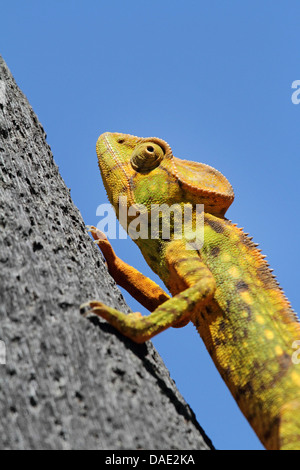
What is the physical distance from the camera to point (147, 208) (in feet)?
16.3

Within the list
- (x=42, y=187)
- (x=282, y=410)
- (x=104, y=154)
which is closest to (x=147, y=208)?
(x=104, y=154)

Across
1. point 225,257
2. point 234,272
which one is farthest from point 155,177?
point 234,272

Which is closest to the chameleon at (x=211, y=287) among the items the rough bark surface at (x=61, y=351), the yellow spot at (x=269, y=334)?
the yellow spot at (x=269, y=334)

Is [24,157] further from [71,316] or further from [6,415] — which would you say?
[6,415]

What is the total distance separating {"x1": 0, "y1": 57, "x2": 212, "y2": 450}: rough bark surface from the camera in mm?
2580

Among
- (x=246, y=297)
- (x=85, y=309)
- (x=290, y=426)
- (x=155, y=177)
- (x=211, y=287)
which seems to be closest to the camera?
(x=85, y=309)

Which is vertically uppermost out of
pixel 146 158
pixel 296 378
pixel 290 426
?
pixel 146 158

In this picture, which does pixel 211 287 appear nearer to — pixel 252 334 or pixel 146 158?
pixel 252 334

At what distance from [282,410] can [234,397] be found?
0.47 meters

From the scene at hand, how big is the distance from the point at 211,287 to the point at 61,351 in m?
1.71

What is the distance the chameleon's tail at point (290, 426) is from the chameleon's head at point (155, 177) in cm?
207

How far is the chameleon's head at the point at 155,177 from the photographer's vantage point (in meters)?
5.04

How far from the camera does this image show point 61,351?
9.32 ft

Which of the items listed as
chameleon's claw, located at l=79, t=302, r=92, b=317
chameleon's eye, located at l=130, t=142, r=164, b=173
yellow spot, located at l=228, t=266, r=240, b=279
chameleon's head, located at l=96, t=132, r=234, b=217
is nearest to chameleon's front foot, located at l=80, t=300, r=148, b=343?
chameleon's claw, located at l=79, t=302, r=92, b=317
